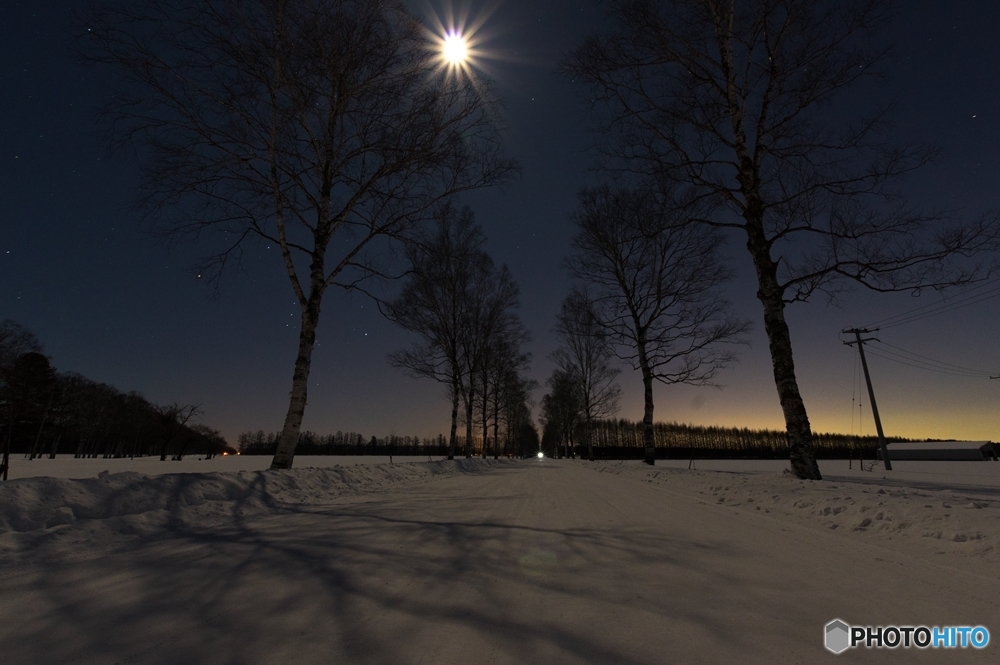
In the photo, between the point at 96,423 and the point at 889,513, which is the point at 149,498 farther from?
the point at 96,423

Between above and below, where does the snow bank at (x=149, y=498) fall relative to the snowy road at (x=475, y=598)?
above

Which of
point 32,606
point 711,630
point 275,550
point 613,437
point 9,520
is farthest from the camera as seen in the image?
point 613,437

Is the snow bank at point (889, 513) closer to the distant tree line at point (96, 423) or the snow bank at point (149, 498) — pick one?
the snow bank at point (149, 498)

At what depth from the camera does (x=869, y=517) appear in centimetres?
483

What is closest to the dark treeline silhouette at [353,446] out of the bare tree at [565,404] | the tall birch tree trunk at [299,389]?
the bare tree at [565,404]

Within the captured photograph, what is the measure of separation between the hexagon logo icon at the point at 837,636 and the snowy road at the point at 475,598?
0.16 feet

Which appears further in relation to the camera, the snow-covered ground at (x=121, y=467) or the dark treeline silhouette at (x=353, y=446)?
the dark treeline silhouette at (x=353, y=446)

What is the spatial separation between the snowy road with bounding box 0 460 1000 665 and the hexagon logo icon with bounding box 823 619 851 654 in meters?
0.05

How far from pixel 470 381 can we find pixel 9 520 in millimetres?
23018

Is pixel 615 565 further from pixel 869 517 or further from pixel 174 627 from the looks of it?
pixel 869 517

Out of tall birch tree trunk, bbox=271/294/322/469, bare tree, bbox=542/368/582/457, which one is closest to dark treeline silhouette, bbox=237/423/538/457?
bare tree, bbox=542/368/582/457

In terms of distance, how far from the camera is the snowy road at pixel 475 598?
1.97 metres

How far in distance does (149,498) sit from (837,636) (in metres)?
7.02

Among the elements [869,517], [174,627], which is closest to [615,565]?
[174,627]
